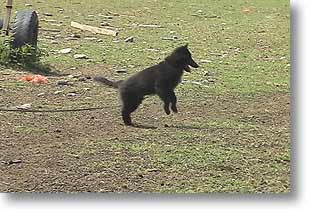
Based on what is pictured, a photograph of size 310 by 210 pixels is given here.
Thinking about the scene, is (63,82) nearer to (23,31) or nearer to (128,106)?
(23,31)

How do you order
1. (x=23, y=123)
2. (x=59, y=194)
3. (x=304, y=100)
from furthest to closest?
(x=23, y=123) → (x=304, y=100) → (x=59, y=194)

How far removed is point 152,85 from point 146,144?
0.83 metres

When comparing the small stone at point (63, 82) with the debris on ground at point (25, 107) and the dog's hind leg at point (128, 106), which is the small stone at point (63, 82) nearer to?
the debris on ground at point (25, 107)

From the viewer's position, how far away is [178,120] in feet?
20.4

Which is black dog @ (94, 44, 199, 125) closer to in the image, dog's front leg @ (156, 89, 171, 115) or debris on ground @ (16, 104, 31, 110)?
dog's front leg @ (156, 89, 171, 115)

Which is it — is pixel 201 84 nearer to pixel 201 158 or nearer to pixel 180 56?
pixel 180 56

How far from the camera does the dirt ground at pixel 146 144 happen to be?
4711 millimetres

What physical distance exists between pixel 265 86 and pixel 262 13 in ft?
19.9

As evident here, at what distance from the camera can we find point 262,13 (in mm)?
13547

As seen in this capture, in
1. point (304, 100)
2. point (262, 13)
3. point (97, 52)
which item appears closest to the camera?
point (304, 100)

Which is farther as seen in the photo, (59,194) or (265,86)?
(265,86)

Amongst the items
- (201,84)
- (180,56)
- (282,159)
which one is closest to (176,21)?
(201,84)

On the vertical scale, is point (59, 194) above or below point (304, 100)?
below

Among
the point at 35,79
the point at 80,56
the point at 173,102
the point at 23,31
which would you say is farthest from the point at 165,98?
the point at 80,56
